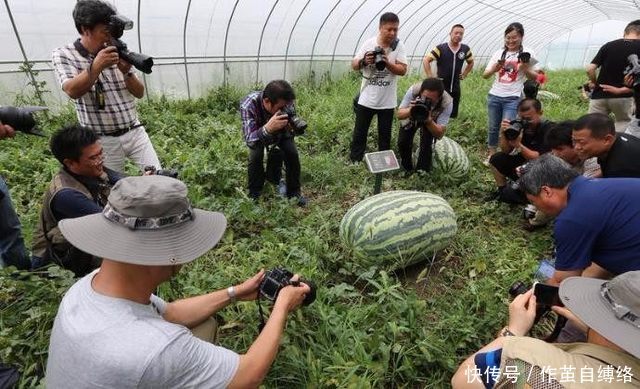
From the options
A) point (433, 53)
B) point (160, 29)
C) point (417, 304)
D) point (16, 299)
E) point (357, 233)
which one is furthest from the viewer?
point (160, 29)

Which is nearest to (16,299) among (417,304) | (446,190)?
(417,304)

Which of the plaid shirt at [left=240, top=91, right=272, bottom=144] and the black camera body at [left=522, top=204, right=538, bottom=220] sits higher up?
the plaid shirt at [left=240, top=91, right=272, bottom=144]

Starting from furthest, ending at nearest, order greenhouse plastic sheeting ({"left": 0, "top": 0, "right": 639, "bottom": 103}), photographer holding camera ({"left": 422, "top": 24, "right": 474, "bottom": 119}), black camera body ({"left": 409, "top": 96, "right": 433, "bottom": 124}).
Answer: photographer holding camera ({"left": 422, "top": 24, "right": 474, "bottom": 119}), greenhouse plastic sheeting ({"left": 0, "top": 0, "right": 639, "bottom": 103}), black camera body ({"left": 409, "top": 96, "right": 433, "bottom": 124})

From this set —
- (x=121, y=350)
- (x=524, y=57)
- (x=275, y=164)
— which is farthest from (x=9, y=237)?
(x=524, y=57)

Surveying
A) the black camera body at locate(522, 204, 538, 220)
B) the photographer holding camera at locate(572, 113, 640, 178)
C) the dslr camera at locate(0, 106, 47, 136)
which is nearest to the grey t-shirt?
the dslr camera at locate(0, 106, 47, 136)

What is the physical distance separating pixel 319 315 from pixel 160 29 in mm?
6912

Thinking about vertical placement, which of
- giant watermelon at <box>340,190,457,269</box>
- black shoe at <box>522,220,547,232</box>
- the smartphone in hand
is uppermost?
the smartphone in hand

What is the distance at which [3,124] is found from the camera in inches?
103

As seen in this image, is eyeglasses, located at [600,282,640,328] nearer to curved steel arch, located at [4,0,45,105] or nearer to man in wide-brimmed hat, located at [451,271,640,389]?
man in wide-brimmed hat, located at [451,271,640,389]

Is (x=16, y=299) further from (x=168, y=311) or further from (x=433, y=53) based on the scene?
(x=433, y=53)

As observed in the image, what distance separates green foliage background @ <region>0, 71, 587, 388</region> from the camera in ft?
7.66

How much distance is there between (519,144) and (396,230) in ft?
6.38

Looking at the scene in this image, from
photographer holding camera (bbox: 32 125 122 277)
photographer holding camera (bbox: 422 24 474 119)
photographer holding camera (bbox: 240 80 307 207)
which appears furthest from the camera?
photographer holding camera (bbox: 422 24 474 119)

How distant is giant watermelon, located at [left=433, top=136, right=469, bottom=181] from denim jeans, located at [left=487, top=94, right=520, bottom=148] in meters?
1.00
